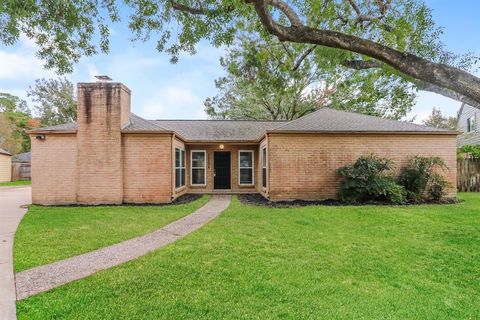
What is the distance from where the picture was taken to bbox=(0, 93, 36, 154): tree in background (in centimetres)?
3269

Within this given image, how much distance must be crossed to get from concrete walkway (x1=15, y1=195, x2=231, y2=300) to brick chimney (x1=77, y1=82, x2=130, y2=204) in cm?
493

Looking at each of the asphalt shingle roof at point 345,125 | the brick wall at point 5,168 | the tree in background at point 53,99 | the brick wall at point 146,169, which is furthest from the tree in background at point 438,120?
the brick wall at point 5,168

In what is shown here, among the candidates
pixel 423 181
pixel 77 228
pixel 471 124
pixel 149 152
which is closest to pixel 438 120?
pixel 471 124

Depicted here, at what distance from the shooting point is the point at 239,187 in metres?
14.9

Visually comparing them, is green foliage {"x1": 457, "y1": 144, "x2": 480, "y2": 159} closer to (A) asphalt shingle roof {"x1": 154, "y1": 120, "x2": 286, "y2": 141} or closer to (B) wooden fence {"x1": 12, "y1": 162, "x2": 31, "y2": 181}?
(A) asphalt shingle roof {"x1": 154, "y1": 120, "x2": 286, "y2": 141}

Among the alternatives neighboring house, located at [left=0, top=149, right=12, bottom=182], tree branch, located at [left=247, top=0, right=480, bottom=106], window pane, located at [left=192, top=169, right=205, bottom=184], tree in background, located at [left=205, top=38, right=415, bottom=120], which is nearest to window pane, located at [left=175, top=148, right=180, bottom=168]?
window pane, located at [left=192, top=169, right=205, bottom=184]

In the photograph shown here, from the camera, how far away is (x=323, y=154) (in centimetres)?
1151

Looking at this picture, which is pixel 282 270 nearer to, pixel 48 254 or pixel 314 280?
pixel 314 280

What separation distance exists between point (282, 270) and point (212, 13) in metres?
5.62

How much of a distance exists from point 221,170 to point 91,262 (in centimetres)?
1054

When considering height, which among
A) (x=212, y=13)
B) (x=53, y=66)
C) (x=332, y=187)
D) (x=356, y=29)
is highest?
(x=356, y=29)

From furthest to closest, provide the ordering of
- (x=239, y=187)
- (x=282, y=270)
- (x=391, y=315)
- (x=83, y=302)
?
(x=239, y=187), (x=282, y=270), (x=83, y=302), (x=391, y=315)

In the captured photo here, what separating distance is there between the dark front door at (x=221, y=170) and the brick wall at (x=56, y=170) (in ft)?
21.5

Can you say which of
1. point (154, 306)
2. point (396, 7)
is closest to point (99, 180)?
point (154, 306)
